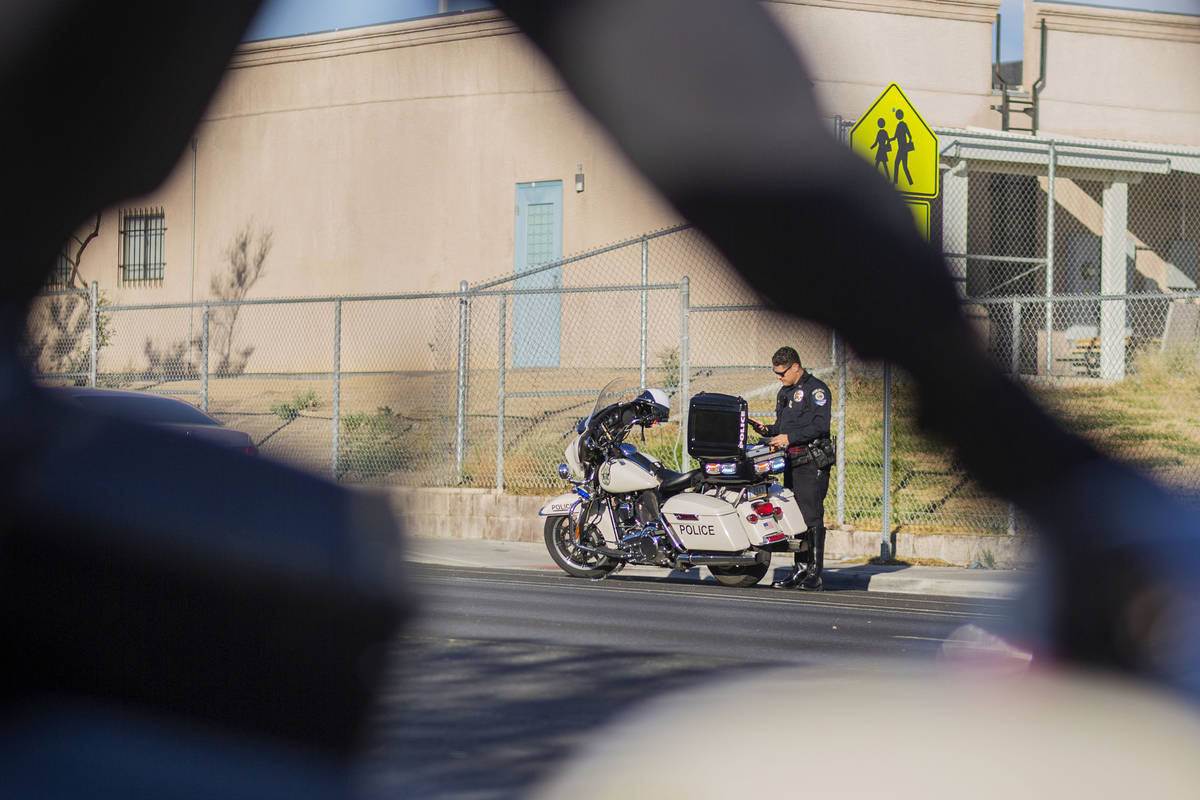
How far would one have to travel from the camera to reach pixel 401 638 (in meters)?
1.55

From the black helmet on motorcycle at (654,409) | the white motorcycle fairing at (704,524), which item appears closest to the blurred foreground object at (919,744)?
the black helmet on motorcycle at (654,409)

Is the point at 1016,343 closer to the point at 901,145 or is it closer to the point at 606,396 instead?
the point at 901,145

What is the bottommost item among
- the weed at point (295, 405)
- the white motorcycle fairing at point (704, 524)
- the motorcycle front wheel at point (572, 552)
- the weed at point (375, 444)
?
the motorcycle front wheel at point (572, 552)

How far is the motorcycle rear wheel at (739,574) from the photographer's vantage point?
31.0ft

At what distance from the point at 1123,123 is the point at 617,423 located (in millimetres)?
8110

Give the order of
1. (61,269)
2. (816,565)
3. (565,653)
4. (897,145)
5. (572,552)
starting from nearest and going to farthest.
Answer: (897,145) < (61,269) < (565,653) < (816,565) < (572,552)

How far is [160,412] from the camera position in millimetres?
1142

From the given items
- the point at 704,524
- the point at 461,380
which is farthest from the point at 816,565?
the point at 461,380

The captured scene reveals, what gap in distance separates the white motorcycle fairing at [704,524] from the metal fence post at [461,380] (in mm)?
7705

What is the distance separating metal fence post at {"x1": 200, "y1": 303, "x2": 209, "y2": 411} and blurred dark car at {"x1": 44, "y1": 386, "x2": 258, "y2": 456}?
0.14ft

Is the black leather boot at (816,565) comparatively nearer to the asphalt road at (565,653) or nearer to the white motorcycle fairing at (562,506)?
the asphalt road at (565,653)

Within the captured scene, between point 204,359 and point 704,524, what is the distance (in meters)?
8.25

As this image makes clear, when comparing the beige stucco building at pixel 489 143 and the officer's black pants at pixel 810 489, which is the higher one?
the beige stucco building at pixel 489 143

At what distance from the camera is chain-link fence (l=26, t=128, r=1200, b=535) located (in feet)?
2.74
